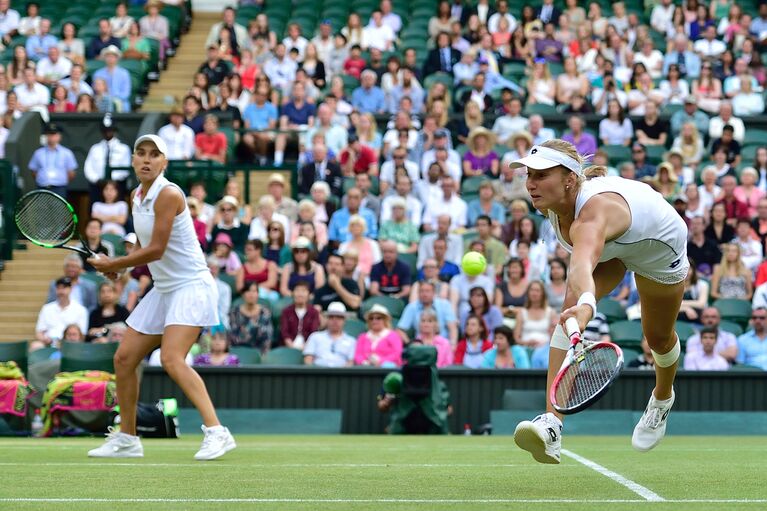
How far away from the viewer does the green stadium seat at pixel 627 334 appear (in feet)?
45.4

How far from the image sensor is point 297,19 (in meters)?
22.6

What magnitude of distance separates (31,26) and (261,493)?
17.3 meters

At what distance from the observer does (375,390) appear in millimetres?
13117

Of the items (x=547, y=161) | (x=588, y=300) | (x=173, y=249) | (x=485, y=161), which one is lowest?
(x=588, y=300)

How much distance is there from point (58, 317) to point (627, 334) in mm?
6125

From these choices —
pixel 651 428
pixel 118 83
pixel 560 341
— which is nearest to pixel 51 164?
pixel 118 83

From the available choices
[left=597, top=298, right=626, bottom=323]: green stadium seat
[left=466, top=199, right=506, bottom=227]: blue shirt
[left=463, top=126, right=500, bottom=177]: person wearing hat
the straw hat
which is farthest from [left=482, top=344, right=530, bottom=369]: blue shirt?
the straw hat

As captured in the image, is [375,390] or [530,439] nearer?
[530,439]

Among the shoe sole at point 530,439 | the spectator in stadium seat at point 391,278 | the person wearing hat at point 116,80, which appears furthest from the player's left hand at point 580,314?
the person wearing hat at point 116,80

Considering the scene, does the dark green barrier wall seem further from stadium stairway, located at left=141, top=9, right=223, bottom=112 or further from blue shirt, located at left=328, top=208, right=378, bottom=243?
stadium stairway, located at left=141, top=9, right=223, bottom=112

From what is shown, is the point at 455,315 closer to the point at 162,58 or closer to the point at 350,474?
the point at 350,474

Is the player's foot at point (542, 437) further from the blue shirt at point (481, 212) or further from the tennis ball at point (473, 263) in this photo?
the blue shirt at point (481, 212)

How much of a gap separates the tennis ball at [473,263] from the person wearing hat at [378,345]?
1149 millimetres

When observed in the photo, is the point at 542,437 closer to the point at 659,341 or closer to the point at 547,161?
the point at 547,161
